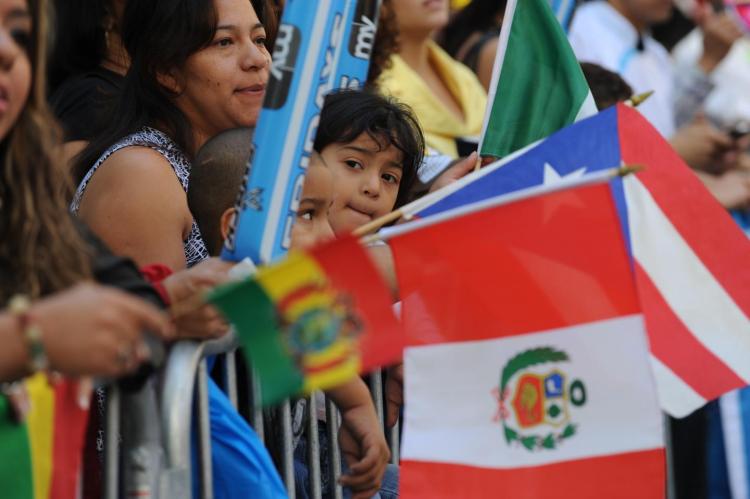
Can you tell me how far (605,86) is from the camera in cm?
582

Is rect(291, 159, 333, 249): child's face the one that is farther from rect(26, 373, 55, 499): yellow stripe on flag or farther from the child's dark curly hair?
rect(26, 373, 55, 499): yellow stripe on flag

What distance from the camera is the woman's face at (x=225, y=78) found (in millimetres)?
4352

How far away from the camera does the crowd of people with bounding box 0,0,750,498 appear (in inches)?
111

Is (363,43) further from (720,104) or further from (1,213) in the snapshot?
(720,104)

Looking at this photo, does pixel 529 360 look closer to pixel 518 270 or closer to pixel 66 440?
pixel 518 270

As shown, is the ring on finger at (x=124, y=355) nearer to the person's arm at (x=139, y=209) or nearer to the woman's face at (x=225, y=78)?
the person's arm at (x=139, y=209)

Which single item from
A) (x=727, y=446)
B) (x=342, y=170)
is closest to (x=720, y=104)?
(x=727, y=446)

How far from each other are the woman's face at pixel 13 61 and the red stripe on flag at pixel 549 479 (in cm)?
116

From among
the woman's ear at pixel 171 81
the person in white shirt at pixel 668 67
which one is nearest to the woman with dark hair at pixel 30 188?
the woman's ear at pixel 171 81

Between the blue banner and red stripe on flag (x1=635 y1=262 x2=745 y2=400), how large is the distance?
1.01 metres

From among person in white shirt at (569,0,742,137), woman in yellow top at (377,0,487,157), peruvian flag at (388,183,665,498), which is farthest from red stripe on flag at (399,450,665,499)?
person in white shirt at (569,0,742,137)

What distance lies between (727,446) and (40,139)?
4440 millimetres

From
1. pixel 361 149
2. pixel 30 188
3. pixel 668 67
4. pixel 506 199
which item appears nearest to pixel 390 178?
pixel 361 149

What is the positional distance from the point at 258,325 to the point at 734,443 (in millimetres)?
4462
